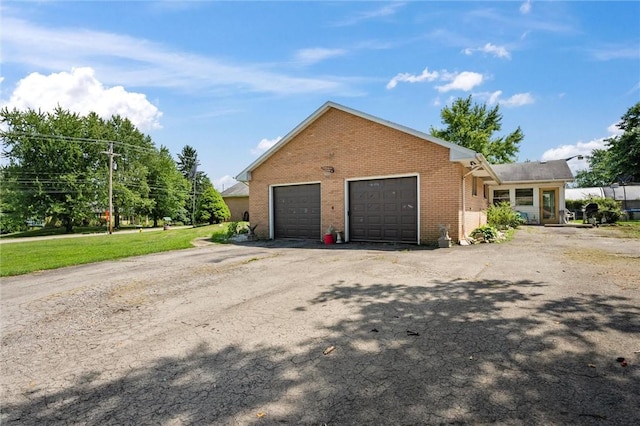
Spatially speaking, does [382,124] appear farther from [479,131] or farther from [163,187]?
[163,187]

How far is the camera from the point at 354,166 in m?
12.6

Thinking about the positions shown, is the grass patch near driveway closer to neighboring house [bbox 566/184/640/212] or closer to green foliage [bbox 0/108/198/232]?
neighboring house [bbox 566/184/640/212]

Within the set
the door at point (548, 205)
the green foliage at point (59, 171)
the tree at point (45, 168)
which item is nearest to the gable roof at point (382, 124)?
the door at point (548, 205)

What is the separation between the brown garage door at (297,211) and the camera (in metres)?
13.7

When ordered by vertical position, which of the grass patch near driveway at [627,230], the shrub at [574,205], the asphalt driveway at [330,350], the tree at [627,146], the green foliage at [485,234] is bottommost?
the asphalt driveway at [330,350]

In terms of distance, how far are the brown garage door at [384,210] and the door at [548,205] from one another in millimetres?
15552

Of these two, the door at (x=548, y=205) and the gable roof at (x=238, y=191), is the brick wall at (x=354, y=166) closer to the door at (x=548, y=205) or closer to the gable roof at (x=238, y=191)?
the door at (x=548, y=205)

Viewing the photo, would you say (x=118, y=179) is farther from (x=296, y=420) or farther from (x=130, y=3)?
(x=296, y=420)

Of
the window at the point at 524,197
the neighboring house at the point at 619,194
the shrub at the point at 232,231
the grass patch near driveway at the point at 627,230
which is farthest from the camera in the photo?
the neighboring house at the point at 619,194

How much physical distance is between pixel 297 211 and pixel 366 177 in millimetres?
3570

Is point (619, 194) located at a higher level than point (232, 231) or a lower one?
higher

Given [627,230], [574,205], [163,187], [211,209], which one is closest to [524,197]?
[627,230]

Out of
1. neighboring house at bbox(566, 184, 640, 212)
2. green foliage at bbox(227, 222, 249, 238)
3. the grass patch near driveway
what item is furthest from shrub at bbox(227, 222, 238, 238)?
neighboring house at bbox(566, 184, 640, 212)

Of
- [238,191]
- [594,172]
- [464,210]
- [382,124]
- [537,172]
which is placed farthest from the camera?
[594,172]
